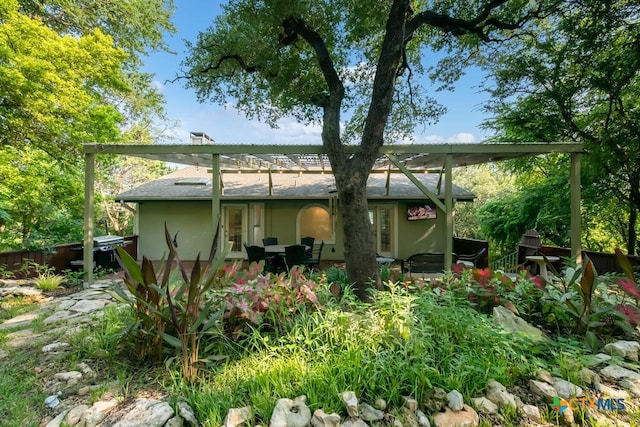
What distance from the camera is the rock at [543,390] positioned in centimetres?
222

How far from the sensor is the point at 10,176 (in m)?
7.02

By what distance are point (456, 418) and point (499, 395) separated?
421 millimetres

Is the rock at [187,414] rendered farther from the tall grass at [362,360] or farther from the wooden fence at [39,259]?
the wooden fence at [39,259]

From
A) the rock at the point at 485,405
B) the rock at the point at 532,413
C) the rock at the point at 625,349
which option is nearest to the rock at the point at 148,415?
the rock at the point at 485,405

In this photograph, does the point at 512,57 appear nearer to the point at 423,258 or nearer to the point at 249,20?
the point at 423,258

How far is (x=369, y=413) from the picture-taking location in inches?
82.3

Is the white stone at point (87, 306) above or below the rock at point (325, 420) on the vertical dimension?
below

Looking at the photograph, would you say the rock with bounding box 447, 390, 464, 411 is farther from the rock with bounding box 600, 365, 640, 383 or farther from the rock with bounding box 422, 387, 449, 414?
the rock with bounding box 600, 365, 640, 383

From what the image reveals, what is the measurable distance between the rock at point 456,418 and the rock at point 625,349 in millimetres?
1645

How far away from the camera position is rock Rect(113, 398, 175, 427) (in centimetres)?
198

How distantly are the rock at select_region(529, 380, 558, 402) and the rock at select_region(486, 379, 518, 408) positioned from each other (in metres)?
0.22

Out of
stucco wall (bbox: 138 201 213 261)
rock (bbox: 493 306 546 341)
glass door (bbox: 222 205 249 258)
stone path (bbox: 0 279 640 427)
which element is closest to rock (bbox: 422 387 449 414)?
stone path (bbox: 0 279 640 427)

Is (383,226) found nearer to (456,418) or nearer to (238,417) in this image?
(456,418)

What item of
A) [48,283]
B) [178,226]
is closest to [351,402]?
[48,283]
